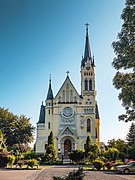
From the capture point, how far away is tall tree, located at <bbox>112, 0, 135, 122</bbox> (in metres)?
15.2

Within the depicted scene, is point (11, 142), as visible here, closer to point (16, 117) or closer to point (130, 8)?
point (16, 117)

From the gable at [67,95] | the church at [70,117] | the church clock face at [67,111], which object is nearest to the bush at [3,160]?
the church at [70,117]

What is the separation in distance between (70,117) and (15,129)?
14664mm

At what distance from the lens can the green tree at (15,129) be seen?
65.7 m

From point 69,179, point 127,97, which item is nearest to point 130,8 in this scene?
point 127,97

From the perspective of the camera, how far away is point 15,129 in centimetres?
6619

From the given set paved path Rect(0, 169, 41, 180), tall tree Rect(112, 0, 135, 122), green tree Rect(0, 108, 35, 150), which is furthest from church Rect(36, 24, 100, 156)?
tall tree Rect(112, 0, 135, 122)

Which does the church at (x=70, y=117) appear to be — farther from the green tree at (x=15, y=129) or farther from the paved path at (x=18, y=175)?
the paved path at (x=18, y=175)

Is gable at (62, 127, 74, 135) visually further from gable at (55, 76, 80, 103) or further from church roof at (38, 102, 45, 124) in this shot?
gable at (55, 76, 80, 103)

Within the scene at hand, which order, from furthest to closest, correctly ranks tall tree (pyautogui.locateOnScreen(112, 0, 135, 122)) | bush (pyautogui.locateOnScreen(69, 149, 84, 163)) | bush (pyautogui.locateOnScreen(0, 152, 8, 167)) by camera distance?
1. bush (pyautogui.locateOnScreen(69, 149, 84, 163))
2. bush (pyautogui.locateOnScreen(0, 152, 8, 167))
3. tall tree (pyautogui.locateOnScreen(112, 0, 135, 122))

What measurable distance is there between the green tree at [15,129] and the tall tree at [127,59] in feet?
173

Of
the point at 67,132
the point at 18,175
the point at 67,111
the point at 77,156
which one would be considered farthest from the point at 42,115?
the point at 18,175

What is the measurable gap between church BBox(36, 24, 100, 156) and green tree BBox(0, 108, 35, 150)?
516 cm

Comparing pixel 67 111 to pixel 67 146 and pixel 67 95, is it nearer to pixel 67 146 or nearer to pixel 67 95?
pixel 67 95
